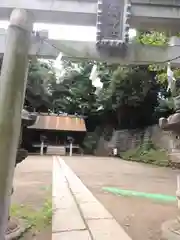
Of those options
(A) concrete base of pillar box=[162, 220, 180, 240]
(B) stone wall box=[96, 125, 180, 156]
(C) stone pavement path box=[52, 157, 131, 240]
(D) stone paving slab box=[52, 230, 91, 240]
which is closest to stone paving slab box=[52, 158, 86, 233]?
(C) stone pavement path box=[52, 157, 131, 240]

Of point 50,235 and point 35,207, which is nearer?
point 50,235

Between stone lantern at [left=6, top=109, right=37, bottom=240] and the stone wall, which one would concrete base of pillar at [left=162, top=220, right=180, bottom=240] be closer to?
stone lantern at [left=6, top=109, right=37, bottom=240]

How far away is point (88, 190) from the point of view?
671 cm

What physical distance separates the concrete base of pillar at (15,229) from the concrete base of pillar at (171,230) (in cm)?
178

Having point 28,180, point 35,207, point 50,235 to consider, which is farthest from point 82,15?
point 28,180

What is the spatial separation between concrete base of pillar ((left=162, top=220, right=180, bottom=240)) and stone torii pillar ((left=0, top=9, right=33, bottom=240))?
1975mm

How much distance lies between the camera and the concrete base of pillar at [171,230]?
3413 millimetres

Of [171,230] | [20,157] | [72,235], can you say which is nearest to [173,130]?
[171,230]

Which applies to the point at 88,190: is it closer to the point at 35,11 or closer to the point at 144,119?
the point at 35,11

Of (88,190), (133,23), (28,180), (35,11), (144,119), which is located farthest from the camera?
(144,119)

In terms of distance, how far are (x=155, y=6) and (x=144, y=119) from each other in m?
17.8

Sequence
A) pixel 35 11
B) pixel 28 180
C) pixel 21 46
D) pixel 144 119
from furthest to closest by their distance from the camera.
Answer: pixel 144 119 < pixel 28 180 < pixel 35 11 < pixel 21 46

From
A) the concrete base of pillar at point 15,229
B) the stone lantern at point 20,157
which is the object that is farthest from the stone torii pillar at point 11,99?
the concrete base of pillar at point 15,229

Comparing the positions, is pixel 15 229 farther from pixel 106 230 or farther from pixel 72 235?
pixel 106 230
